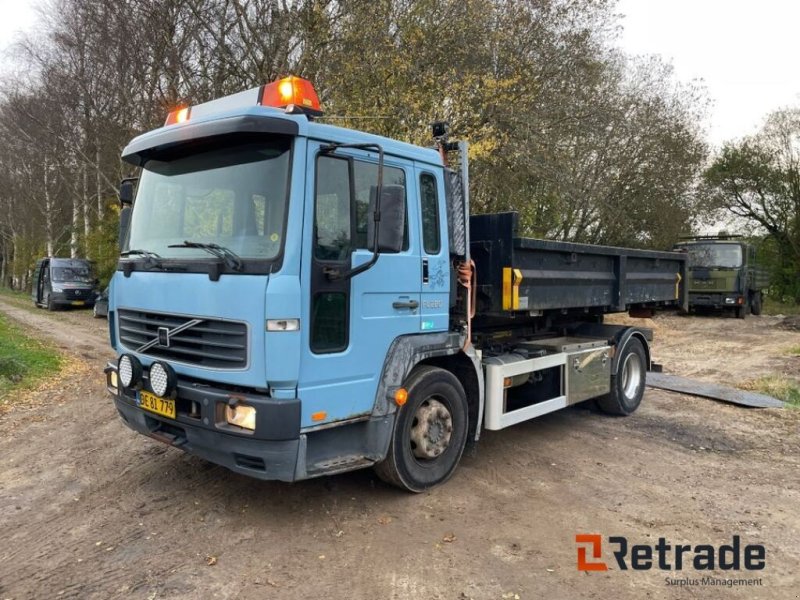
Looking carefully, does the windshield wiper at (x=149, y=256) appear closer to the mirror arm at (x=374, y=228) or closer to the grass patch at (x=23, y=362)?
the mirror arm at (x=374, y=228)

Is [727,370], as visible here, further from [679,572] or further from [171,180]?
[171,180]

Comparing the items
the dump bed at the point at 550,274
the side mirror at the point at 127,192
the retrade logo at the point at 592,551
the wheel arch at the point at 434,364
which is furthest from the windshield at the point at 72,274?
the retrade logo at the point at 592,551

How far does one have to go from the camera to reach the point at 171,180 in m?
4.19

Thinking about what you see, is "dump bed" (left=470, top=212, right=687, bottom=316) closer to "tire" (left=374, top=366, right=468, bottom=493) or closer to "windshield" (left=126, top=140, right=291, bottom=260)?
"tire" (left=374, top=366, right=468, bottom=493)

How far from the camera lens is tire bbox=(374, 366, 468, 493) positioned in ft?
13.8

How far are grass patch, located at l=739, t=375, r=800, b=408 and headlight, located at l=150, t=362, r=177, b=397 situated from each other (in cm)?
751

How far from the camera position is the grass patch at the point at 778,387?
315 inches

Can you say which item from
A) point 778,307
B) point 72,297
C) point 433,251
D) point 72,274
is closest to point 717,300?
point 778,307

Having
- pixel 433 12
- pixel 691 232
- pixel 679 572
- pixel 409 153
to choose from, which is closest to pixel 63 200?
pixel 433 12

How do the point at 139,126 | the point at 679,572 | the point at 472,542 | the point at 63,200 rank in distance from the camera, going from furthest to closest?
the point at 63,200 < the point at 139,126 < the point at 472,542 < the point at 679,572

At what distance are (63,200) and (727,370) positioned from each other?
3065 cm

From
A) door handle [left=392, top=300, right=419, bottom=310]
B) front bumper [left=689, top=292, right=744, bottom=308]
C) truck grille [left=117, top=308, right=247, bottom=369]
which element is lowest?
front bumper [left=689, top=292, right=744, bottom=308]

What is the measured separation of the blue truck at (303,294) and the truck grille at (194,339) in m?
0.01

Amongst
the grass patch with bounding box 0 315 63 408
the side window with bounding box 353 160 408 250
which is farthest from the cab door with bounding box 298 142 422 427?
the grass patch with bounding box 0 315 63 408
